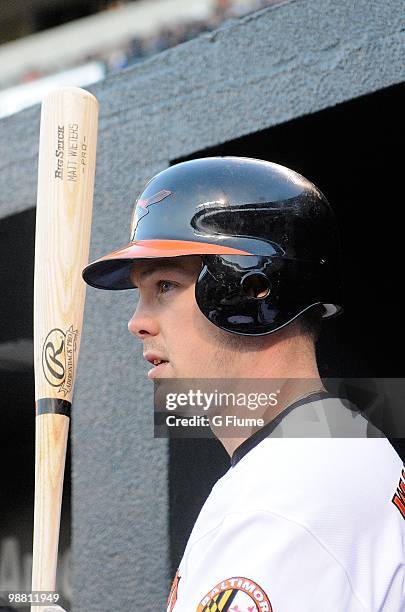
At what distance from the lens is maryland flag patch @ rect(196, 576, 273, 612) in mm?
1308

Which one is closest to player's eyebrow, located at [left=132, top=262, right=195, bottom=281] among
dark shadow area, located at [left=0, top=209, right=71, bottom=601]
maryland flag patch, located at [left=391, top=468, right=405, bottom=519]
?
maryland flag patch, located at [left=391, top=468, right=405, bottom=519]

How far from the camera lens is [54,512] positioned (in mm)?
1931

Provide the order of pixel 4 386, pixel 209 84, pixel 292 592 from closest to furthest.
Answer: pixel 292 592 < pixel 209 84 < pixel 4 386

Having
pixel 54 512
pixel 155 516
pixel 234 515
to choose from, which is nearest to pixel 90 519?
pixel 155 516

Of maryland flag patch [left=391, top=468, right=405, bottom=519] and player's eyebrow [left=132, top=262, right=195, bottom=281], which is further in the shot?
player's eyebrow [left=132, top=262, right=195, bottom=281]

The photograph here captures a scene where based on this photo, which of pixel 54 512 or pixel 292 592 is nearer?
pixel 292 592

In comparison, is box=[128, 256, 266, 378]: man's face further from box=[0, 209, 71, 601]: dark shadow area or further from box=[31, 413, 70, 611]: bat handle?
box=[0, 209, 71, 601]: dark shadow area

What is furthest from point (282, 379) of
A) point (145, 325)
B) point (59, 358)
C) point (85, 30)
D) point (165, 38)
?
point (85, 30)

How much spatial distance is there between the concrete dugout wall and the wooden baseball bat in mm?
647

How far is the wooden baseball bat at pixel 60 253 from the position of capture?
2.00 meters

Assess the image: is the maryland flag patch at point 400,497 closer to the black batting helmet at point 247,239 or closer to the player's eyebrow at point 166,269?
the black batting helmet at point 247,239

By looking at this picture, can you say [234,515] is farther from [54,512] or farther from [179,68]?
[179,68]

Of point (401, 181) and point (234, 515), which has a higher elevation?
point (401, 181)

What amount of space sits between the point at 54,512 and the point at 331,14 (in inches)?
57.4
